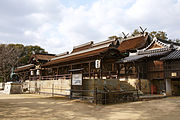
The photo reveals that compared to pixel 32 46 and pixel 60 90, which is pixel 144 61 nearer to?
pixel 60 90

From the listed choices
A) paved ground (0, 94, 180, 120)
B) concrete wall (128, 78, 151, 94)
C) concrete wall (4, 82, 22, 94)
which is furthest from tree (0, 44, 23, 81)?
concrete wall (128, 78, 151, 94)

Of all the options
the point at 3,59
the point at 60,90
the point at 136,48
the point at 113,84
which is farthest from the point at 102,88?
the point at 3,59

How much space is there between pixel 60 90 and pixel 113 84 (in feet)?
19.9

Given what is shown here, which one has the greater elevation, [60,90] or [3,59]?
[3,59]

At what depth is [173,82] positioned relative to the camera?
18.0m

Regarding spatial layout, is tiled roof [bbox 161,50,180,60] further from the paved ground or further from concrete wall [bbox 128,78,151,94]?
the paved ground

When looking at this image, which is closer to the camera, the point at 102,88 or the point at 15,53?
the point at 102,88

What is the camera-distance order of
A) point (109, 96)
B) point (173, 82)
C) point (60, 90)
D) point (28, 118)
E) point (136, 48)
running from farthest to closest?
point (136, 48) → point (173, 82) → point (60, 90) → point (109, 96) → point (28, 118)

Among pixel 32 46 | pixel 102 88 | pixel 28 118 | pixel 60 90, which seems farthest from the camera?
pixel 32 46

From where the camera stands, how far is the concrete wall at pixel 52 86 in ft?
52.0

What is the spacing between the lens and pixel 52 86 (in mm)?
18344

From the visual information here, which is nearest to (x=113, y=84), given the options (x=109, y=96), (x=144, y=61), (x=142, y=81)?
(x=109, y=96)

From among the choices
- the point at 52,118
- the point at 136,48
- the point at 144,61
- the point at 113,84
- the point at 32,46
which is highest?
the point at 32,46

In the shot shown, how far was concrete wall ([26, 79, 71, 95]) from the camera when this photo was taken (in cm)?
1584
